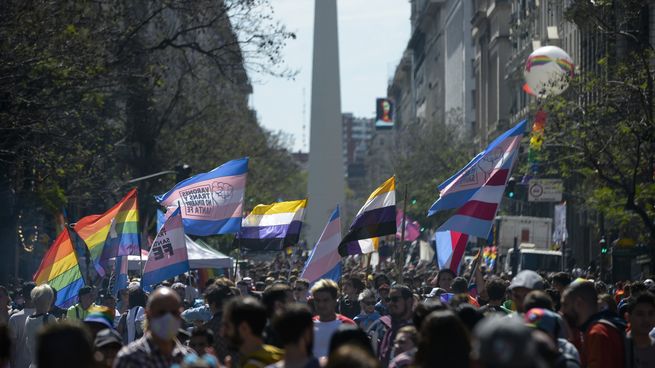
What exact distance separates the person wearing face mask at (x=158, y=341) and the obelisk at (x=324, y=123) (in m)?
77.0

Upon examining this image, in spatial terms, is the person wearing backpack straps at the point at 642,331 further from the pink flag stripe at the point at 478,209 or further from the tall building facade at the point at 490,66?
the tall building facade at the point at 490,66

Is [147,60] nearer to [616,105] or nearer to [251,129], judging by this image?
[616,105]

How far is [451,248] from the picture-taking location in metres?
20.2

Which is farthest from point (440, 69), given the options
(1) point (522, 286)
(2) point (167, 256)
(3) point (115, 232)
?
(1) point (522, 286)

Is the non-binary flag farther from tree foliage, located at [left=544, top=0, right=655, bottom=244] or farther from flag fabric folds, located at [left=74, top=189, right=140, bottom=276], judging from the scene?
tree foliage, located at [left=544, top=0, right=655, bottom=244]

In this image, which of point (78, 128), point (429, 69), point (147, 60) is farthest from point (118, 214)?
point (429, 69)

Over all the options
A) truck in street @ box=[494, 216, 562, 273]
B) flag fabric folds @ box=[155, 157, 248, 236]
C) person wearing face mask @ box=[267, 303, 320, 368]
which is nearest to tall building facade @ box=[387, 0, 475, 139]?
truck in street @ box=[494, 216, 562, 273]

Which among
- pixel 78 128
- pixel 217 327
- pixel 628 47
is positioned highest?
pixel 628 47

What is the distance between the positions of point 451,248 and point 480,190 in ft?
11.9

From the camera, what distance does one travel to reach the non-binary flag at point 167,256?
15.7 metres

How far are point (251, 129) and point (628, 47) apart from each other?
34119mm

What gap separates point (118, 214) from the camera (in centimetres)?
1894

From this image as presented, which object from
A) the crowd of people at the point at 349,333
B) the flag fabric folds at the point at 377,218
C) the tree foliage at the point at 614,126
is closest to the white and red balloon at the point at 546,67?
the tree foliage at the point at 614,126

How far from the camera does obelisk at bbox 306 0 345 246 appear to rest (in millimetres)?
84938
